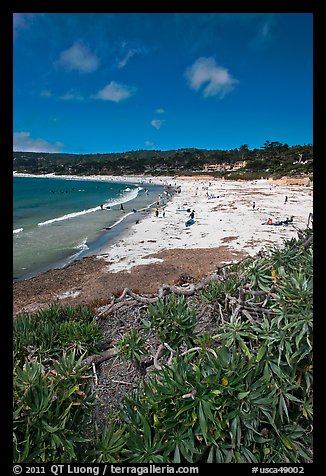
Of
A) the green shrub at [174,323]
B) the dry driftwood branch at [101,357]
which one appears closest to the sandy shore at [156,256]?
the dry driftwood branch at [101,357]

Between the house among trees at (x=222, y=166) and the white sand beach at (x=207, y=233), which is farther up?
the house among trees at (x=222, y=166)

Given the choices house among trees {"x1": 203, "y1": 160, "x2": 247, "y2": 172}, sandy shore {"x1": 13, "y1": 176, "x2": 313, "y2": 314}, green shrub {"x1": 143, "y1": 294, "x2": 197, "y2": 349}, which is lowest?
sandy shore {"x1": 13, "y1": 176, "x2": 313, "y2": 314}

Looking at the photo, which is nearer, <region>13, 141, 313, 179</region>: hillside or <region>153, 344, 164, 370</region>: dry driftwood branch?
<region>153, 344, 164, 370</region>: dry driftwood branch

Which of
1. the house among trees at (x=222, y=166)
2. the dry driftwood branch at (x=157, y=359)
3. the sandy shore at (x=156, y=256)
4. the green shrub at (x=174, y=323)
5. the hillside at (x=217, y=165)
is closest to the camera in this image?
the dry driftwood branch at (x=157, y=359)

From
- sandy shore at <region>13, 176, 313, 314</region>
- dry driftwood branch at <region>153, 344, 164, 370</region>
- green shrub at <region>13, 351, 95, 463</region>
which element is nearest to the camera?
green shrub at <region>13, 351, 95, 463</region>

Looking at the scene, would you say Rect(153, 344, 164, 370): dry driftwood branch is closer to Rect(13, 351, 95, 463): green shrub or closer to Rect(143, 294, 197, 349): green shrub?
Rect(143, 294, 197, 349): green shrub

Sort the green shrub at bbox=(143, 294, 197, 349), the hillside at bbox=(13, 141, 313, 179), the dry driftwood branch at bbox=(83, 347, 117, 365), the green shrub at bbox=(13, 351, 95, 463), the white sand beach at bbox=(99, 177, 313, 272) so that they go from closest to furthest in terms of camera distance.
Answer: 1. the green shrub at bbox=(13, 351, 95, 463)
2. the green shrub at bbox=(143, 294, 197, 349)
3. the dry driftwood branch at bbox=(83, 347, 117, 365)
4. the white sand beach at bbox=(99, 177, 313, 272)
5. the hillside at bbox=(13, 141, 313, 179)

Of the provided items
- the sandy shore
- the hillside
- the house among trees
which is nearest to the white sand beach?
the sandy shore

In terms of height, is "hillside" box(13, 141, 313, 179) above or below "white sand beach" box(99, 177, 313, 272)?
above

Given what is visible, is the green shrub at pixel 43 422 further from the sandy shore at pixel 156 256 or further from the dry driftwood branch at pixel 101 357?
the sandy shore at pixel 156 256

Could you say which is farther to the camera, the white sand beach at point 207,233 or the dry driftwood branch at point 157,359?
the white sand beach at point 207,233
